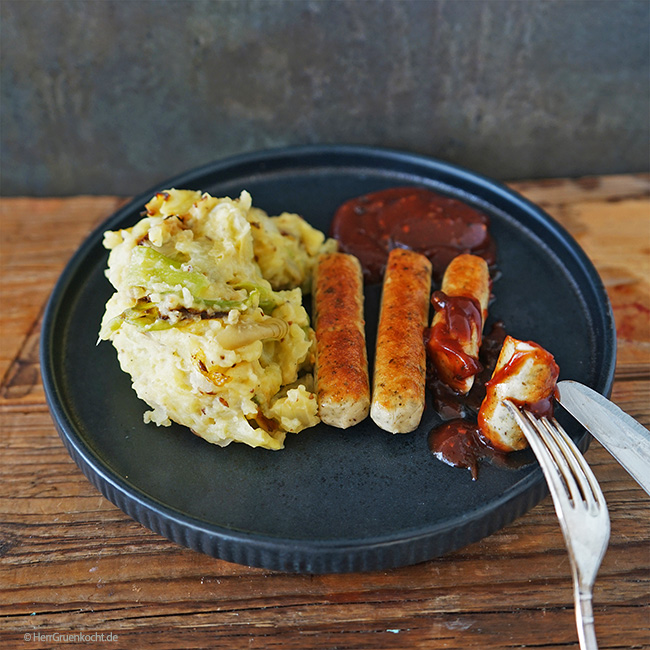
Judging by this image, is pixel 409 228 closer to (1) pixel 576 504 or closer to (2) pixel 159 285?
(2) pixel 159 285

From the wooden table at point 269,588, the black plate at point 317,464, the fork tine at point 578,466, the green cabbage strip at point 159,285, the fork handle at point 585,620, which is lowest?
the wooden table at point 269,588

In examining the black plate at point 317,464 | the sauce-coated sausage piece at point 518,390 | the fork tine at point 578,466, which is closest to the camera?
the fork tine at point 578,466

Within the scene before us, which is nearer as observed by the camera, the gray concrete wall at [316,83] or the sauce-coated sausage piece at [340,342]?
the sauce-coated sausage piece at [340,342]

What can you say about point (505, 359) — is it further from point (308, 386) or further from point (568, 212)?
point (568, 212)

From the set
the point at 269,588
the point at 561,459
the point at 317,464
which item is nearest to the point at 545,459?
the point at 561,459

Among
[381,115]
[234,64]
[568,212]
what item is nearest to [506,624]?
[568,212]

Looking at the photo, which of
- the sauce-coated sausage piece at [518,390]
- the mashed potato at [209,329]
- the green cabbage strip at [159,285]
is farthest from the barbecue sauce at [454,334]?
the green cabbage strip at [159,285]

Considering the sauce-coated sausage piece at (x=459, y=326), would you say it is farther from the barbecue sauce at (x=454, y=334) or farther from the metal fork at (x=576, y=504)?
the metal fork at (x=576, y=504)
